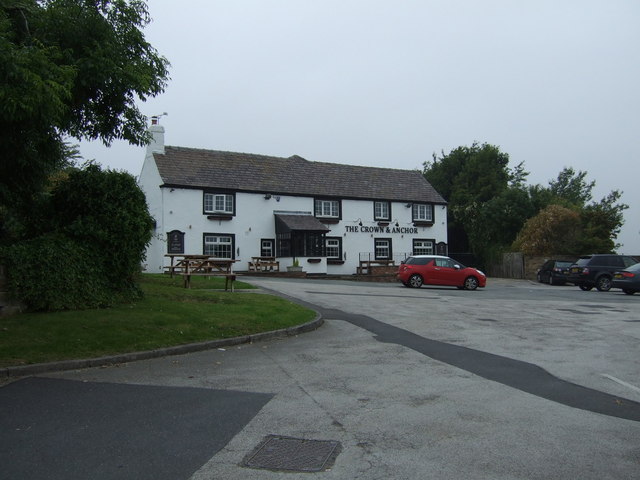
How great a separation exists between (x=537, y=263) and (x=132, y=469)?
36.7 meters

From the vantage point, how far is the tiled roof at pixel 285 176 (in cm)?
3316

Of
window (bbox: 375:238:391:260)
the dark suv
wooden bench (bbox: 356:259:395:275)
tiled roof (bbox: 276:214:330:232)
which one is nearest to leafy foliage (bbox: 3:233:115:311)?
tiled roof (bbox: 276:214:330:232)

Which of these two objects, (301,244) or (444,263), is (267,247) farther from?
(444,263)

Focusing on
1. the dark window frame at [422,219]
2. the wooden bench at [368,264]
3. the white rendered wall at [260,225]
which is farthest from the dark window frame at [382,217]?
the wooden bench at [368,264]

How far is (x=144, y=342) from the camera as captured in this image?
8.99 m

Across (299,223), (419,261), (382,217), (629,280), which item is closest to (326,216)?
(299,223)

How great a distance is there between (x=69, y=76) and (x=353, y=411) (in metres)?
6.26

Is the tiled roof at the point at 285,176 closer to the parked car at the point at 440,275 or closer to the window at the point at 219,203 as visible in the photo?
the window at the point at 219,203

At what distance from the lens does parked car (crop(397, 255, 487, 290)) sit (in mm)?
26141

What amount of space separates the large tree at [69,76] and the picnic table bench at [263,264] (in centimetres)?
2173

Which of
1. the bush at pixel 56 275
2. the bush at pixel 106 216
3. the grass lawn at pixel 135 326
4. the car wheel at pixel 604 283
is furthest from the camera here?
the car wheel at pixel 604 283

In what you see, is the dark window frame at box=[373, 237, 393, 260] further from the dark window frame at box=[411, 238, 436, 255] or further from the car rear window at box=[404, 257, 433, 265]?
the car rear window at box=[404, 257, 433, 265]

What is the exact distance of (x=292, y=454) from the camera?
4410mm

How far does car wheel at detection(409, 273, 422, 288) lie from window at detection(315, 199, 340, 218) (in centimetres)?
1202
